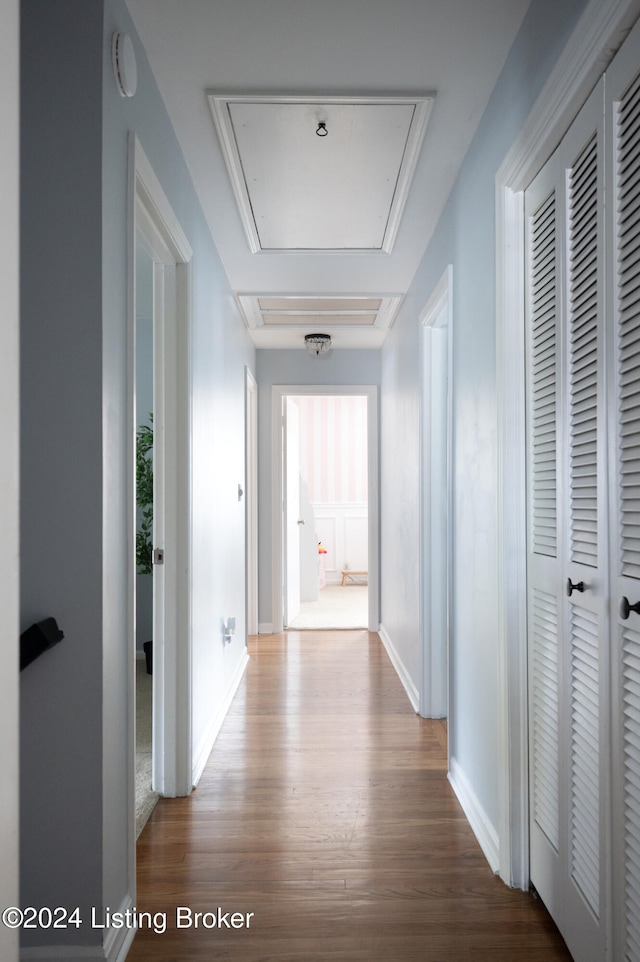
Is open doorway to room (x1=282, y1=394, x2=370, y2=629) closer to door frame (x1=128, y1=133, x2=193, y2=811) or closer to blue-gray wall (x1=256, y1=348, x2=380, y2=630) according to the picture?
blue-gray wall (x1=256, y1=348, x2=380, y2=630)

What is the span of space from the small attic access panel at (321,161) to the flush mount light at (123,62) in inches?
19.2

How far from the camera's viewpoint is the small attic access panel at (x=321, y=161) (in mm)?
2225

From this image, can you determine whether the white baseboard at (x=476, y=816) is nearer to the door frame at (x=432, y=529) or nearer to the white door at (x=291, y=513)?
the door frame at (x=432, y=529)

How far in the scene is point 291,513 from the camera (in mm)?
6148

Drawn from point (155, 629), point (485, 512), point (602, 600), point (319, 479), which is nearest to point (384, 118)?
point (485, 512)

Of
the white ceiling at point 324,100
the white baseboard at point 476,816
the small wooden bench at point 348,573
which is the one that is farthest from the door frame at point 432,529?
the small wooden bench at point 348,573

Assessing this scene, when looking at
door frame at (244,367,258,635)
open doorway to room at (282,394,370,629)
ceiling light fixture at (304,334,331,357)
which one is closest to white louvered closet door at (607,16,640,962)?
door frame at (244,367,258,635)

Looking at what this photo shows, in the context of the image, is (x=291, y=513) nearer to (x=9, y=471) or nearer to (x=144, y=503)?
(x=144, y=503)

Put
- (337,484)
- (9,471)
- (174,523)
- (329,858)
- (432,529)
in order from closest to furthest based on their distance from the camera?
(9,471) < (329,858) < (174,523) < (432,529) < (337,484)

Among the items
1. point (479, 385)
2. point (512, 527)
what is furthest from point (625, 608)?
point (479, 385)

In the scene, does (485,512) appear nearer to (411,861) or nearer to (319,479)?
(411,861)

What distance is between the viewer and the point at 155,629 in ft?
8.68

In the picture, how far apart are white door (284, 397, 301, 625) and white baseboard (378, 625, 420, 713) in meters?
0.91

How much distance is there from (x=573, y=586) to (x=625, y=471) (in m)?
0.36
